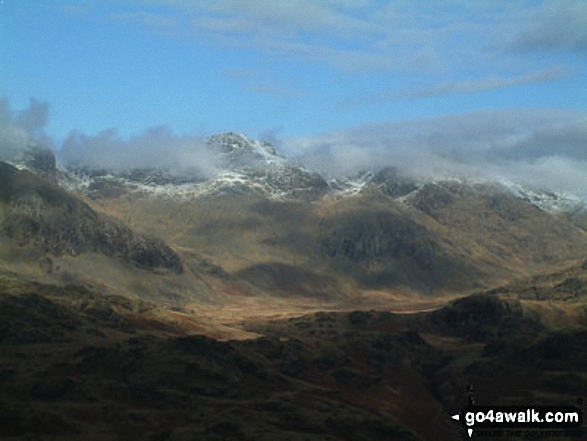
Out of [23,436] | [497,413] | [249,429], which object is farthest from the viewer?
[249,429]

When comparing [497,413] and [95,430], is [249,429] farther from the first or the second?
[497,413]

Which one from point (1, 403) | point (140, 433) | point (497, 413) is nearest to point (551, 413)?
point (497, 413)

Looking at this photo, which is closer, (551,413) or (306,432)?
(551,413)

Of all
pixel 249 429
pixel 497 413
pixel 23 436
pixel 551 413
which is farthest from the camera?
pixel 249 429

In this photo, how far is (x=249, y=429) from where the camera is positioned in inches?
7544

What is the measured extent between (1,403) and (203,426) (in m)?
45.3

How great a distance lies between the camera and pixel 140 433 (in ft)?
611

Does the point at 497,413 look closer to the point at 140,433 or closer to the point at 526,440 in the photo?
the point at 526,440

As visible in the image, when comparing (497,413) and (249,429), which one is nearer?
(497,413)

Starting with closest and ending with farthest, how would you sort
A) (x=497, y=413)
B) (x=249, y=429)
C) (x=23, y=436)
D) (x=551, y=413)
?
(x=497, y=413)
(x=551, y=413)
(x=23, y=436)
(x=249, y=429)

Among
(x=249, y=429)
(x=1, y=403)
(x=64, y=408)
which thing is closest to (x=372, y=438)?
(x=249, y=429)

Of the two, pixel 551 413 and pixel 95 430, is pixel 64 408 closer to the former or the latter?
pixel 95 430

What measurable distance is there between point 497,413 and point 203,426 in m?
85.7

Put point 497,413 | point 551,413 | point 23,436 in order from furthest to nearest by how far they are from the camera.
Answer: point 23,436 < point 551,413 < point 497,413
